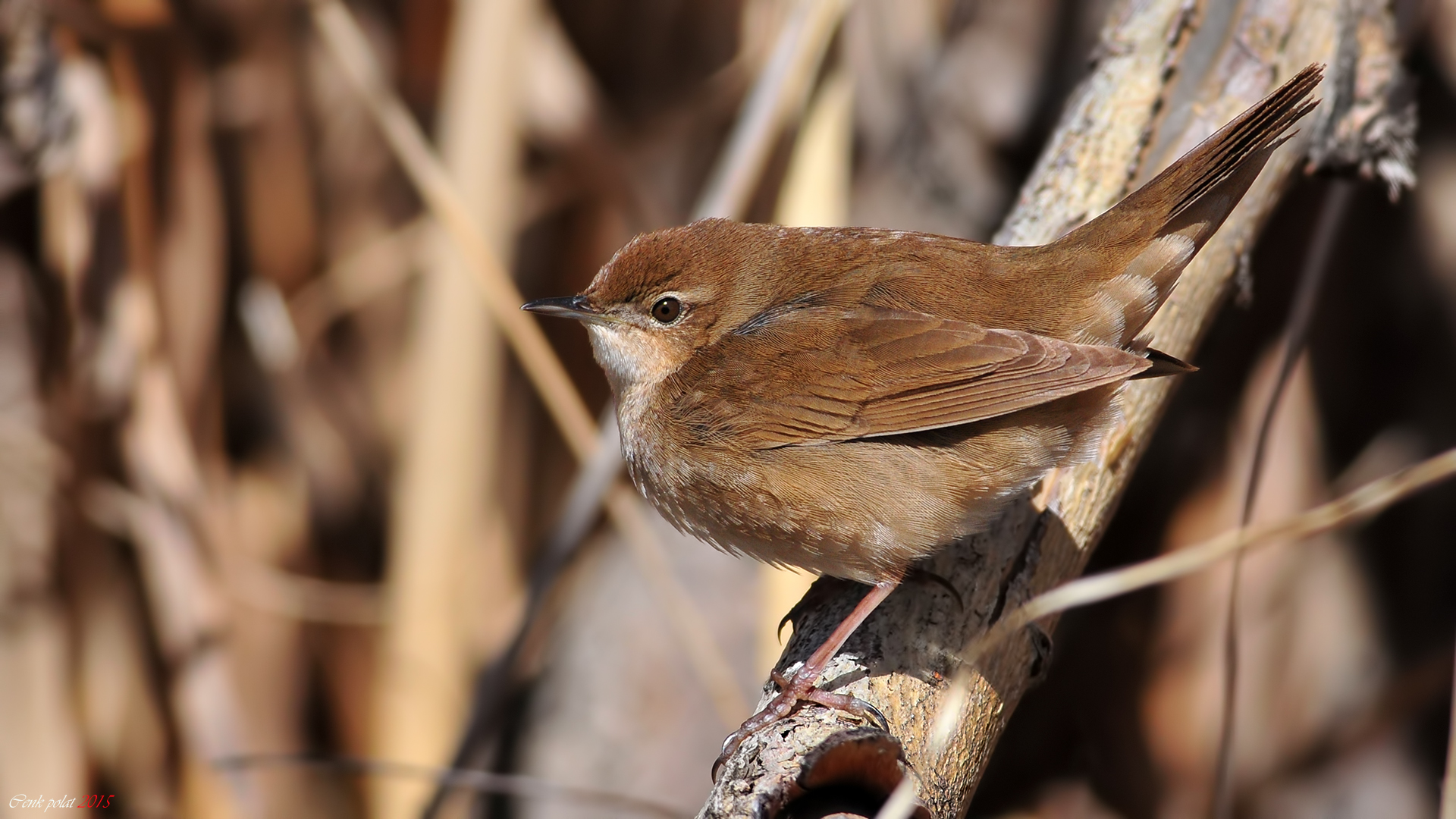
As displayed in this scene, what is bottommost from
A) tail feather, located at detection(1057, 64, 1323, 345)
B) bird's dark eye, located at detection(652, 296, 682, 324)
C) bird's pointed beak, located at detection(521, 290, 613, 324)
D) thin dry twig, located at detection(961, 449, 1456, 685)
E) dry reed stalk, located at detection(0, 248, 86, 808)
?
dry reed stalk, located at detection(0, 248, 86, 808)

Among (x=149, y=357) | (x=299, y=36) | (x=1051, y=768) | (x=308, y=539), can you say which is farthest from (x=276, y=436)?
(x=1051, y=768)

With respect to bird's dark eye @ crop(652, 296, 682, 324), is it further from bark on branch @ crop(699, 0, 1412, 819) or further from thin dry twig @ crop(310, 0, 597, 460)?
bark on branch @ crop(699, 0, 1412, 819)

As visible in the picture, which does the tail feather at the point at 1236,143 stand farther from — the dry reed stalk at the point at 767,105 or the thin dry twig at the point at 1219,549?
the dry reed stalk at the point at 767,105

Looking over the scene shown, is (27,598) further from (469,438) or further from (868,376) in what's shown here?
(868,376)

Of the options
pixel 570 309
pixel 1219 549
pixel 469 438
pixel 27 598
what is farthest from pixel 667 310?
pixel 27 598

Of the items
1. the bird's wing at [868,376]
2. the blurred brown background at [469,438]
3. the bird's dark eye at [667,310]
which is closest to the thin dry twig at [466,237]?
the blurred brown background at [469,438]

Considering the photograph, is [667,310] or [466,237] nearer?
[667,310]

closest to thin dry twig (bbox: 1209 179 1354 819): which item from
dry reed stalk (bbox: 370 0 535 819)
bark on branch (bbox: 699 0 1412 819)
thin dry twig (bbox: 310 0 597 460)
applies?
bark on branch (bbox: 699 0 1412 819)
